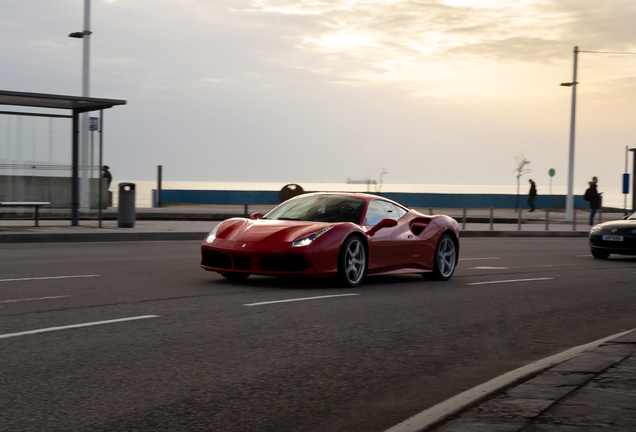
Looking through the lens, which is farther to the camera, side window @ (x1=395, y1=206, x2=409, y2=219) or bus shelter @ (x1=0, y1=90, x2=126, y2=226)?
bus shelter @ (x1=0, y1=90, x2=126, y2=226)

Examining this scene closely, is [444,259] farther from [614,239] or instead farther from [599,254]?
[599,254]

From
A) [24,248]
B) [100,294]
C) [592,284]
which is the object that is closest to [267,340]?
[100,294]

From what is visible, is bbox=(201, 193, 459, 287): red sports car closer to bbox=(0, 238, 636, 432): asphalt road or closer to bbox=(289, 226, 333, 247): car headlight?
bbox=(289, 226, 333, 247): car headlight

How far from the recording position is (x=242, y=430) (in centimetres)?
426

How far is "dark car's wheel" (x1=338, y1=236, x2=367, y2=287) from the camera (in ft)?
33.1

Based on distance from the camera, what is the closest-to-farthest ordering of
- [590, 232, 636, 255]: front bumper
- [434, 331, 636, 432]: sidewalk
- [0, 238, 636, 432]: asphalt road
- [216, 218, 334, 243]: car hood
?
[434, 331, 636, 432]: sidewalk < [0, 238, 636, 432]: asphalt road < [216, 218, 334, 243]: car hood < [590, 232, 636, 255]: front bumper

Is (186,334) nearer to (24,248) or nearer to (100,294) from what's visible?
(100,294)

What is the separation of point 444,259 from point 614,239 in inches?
260

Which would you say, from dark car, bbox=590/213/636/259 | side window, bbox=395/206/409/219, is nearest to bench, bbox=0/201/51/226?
side window, bbox=395/206/409/219

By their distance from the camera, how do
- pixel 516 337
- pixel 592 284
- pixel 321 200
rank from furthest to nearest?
pixel 592 284
pixel 321 200
pixel 516 337

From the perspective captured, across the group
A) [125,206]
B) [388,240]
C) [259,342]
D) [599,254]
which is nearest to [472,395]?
[259,342]

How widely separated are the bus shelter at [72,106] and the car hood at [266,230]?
10689 millimetres

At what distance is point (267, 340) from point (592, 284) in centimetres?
698

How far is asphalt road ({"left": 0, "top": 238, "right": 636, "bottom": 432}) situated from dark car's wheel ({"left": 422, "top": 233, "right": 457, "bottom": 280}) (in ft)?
0.71
